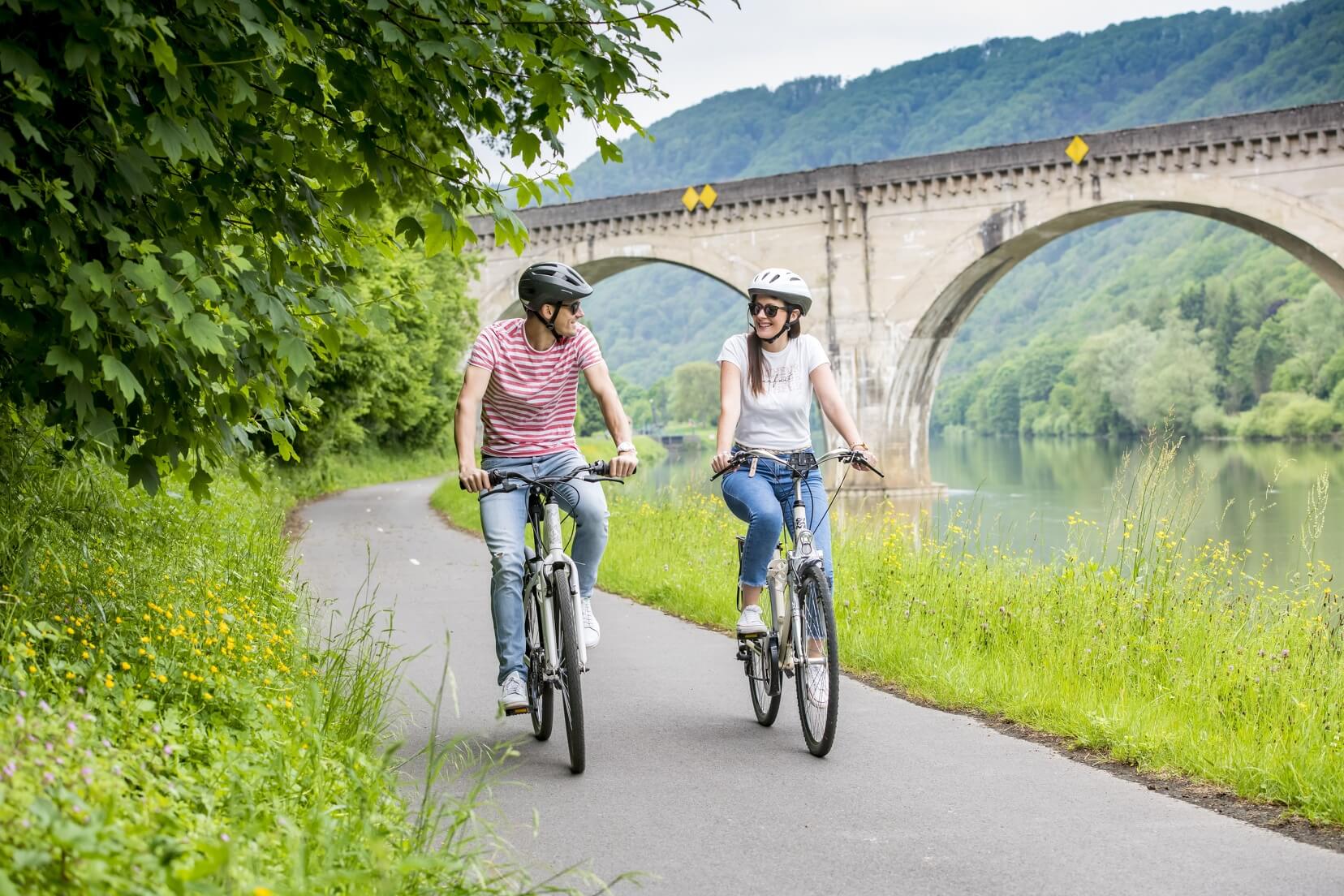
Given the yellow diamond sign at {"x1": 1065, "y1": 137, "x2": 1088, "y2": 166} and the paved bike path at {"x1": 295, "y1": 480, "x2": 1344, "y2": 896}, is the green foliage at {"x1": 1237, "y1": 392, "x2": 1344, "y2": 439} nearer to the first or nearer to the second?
the yellow diamond sign at {"x1": 1065, "y1": 137, "x2": 1088, "y2": 166}

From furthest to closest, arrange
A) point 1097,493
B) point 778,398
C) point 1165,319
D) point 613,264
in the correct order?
1. point 1165,319
2. point 613,264
3. point 1097,493
4. point 778,398

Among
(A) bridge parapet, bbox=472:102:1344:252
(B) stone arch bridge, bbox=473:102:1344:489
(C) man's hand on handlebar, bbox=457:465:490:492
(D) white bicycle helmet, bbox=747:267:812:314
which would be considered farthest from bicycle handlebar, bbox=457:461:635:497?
(B) stone arch bridge, bbox=473:102:1344:489

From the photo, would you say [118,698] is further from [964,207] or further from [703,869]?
[964,207]

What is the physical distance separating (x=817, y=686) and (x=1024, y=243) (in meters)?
28.5

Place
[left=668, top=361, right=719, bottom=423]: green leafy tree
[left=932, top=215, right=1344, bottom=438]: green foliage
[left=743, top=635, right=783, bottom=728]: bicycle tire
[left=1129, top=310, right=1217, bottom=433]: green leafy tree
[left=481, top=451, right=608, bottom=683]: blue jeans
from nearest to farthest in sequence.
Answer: [left=481, top=451, right=608, bottom=683]: blue jeans, [left=743, top=635, right=783, bottom=728]: bicycle tire, [left=932, top=215, right=1344, bottom=438]: green foliage, [left=1129, top=310, right=1217, bottom=433]: green leafy tree, [left=668, top=361, right=719, bottom=423]: green leafy tree

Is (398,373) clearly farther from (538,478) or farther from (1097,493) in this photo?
(538,478)

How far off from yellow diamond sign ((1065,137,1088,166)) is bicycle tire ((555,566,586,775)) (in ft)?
89.5

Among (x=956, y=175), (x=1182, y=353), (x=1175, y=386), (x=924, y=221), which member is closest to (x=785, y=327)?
(x=956, y=175)

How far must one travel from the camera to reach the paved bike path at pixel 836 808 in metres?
3.43

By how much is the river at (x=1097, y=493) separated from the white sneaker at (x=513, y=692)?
10.2ft

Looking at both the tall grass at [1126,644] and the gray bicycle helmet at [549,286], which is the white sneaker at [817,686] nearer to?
the tall grass at [1126,644]

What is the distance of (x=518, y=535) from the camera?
4883 mm

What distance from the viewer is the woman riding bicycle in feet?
17.0

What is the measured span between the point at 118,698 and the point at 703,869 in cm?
157
